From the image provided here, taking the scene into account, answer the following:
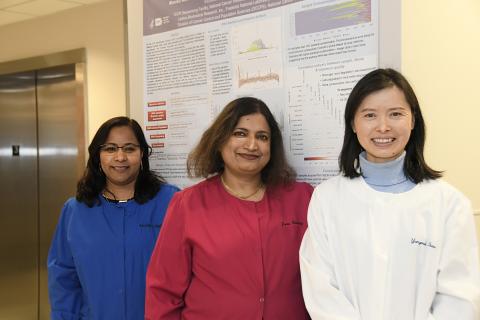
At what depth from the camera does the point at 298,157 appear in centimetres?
215

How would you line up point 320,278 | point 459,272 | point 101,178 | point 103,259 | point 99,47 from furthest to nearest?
1. point 99,47
2. point 101,178
3. point 103,259
4. point 320,278
5. point 459,272

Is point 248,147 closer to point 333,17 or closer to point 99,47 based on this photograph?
point 333,17

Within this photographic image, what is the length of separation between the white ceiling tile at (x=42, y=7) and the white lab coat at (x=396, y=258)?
3.35 meters

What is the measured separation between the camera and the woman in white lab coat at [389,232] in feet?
4.94

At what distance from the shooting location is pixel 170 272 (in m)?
1.90

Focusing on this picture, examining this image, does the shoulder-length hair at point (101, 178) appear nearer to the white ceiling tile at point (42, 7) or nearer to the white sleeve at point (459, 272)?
the white sleeve at point (459, 272)

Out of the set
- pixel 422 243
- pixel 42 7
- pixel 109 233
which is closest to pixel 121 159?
pixel 109 233

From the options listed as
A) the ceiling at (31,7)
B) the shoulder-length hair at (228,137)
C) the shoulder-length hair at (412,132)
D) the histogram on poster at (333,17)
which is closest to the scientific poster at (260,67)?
the histogram on poster at (333,17)

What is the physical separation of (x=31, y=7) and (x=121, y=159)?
264 cm

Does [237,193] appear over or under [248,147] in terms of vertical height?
under

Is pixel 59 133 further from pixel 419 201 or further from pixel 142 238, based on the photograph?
pixel 419 201

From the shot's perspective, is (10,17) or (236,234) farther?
(10,17)

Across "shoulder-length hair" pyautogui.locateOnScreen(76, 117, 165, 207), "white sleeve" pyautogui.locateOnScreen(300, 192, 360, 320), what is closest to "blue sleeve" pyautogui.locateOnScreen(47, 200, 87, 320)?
"shoulder-length hair" pyautogui.locateOnScreen(76, 117, 165, 207)

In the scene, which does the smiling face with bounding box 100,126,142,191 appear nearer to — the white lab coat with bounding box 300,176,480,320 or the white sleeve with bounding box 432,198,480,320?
the white lab coat with bounding box 300,176,480,320
